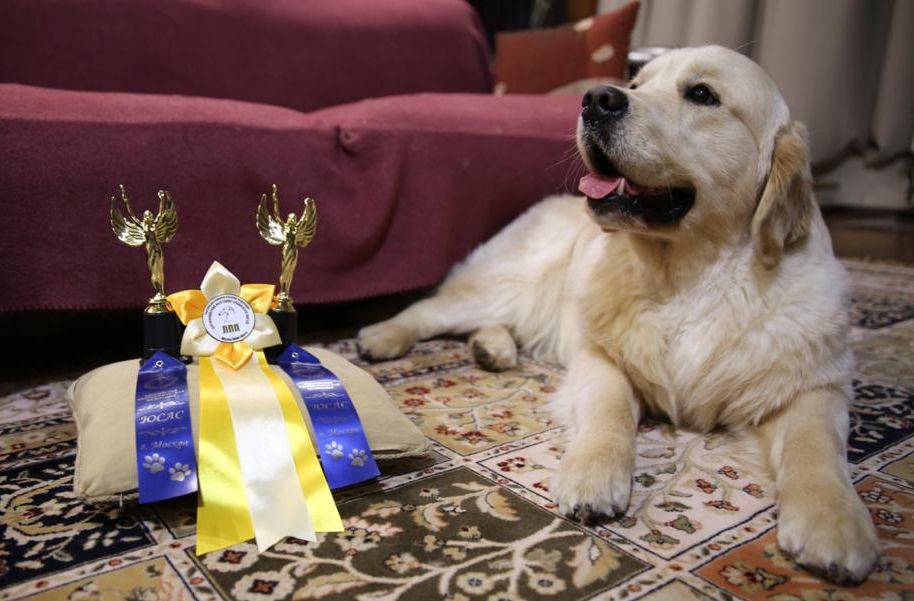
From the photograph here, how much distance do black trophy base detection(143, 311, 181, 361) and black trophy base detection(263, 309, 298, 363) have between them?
0.18 meters

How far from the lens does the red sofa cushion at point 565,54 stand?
3176mm

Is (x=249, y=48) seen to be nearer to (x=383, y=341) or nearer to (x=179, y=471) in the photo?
(x=383, y=341)

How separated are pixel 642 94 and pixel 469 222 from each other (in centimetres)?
97

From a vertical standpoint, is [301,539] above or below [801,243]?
below

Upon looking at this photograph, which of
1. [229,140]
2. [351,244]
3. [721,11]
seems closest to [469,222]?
[351,244]

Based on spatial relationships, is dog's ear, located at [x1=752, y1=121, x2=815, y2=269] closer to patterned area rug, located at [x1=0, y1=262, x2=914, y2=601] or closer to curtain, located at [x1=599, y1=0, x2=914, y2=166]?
patterned area rug, located at [x1=0, y1=262, x2=914, y2=601]

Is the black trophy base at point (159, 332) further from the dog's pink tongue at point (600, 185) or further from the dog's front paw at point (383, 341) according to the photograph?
the dog's pink tongue at point (600, 185)

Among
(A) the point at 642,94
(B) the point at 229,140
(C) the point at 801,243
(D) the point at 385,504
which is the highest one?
(A) the point at 642,94

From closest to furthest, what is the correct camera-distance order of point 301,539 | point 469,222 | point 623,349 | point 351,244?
point 301,539
point 623,349
point 351,244
point 469,222

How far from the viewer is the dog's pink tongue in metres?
1.56

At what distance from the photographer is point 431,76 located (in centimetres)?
328

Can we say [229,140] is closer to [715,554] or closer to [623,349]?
[623,349]

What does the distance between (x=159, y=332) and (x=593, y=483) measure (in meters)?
0.86

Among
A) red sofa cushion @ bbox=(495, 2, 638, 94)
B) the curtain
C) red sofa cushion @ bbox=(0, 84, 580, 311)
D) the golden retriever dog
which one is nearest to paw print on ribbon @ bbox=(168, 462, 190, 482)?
the golden retriever dog
